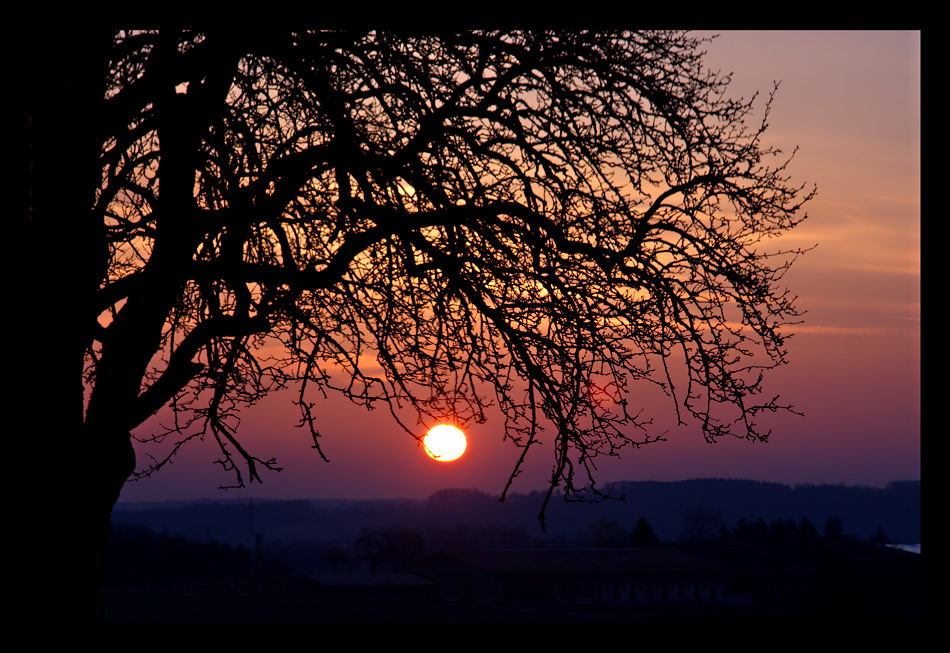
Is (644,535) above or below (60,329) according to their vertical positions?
below

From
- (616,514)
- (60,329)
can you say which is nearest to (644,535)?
(616,514)

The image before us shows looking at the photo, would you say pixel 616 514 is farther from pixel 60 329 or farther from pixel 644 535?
pixel 60 329

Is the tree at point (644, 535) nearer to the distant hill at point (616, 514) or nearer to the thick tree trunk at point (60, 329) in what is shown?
the distant hill at point (616, 514)

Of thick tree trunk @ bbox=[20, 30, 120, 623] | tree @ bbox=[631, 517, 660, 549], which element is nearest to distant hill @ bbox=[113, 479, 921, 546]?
tree @ bbox=[631, 517, 660, 549]

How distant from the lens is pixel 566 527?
146250 mm

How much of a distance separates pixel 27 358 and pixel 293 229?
3.25m

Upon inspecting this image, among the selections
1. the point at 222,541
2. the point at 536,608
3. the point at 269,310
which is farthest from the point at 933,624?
the point at 222,541

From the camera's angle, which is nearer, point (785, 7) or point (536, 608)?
point (785, 7)

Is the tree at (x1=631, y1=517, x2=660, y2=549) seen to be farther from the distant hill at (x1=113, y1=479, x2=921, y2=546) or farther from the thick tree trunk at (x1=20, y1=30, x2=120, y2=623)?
the thick tree trunk at (x1=20, y1=30, x2=120, y2=623)

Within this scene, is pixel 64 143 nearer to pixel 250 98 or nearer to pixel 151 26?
pixel 151 26

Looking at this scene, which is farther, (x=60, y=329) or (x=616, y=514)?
(x=616, y=514)

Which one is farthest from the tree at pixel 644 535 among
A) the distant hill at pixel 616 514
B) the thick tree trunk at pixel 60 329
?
the thick tree trunk at pixel 60 329

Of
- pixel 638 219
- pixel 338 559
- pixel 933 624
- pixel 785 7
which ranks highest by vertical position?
pixel 785 7

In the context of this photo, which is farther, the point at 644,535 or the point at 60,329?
the point at 644,535
